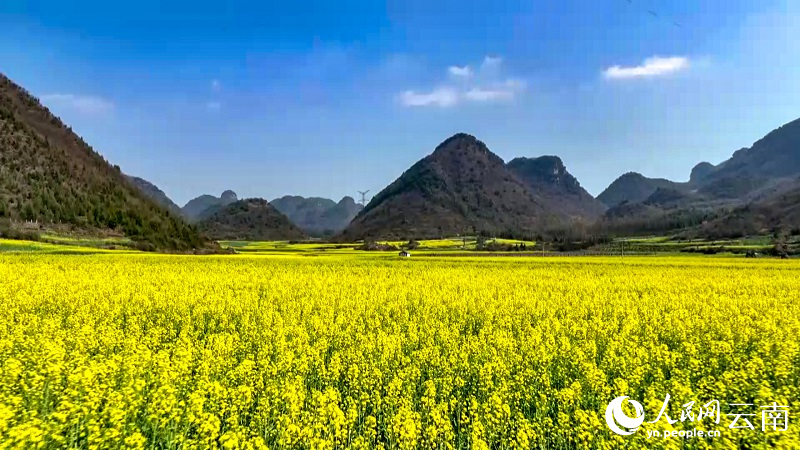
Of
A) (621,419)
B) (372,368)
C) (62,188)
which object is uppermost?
(62,188)

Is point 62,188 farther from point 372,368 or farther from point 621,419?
point 621,419

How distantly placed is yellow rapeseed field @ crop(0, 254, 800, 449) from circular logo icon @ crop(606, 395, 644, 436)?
15 cm

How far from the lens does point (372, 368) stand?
8648 mm

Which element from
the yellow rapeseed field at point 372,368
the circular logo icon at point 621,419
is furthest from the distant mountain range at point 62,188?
the circular logo icon at point 621,419

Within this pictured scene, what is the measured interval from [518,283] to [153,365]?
19816 mm

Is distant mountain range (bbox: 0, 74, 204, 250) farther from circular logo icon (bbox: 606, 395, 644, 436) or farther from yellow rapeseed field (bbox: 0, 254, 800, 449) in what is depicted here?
circular logo icon (bbox: 606, 395, 644, 436)

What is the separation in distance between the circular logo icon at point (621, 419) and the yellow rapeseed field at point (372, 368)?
0.15 meters

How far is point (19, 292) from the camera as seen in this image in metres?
16.7

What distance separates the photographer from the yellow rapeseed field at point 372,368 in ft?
20.3

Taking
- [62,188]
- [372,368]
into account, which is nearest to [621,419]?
[372,368]

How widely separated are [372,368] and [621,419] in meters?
4.23

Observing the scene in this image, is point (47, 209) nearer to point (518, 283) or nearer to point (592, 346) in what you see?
point (518, 283)

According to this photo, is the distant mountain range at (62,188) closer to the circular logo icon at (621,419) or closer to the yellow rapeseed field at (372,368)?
the yellow rapeseed field at (372,368)

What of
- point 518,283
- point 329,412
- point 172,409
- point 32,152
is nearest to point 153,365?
point 172,409
